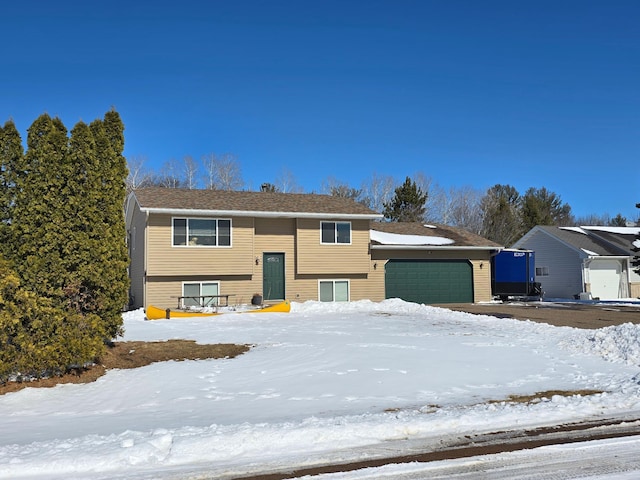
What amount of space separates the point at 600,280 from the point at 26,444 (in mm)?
31685

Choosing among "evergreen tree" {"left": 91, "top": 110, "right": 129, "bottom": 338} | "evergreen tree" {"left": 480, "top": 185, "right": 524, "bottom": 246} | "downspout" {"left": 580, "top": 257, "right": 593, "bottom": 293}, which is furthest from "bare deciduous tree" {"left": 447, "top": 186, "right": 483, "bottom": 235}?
"evergreen tree" {"left": 91, "top": 110, "right": 129, "bottom": 338}

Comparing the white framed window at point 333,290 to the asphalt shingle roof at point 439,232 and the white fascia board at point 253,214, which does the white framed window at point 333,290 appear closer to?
the white fascia board at point 253,214

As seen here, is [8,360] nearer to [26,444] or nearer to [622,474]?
[26,444]

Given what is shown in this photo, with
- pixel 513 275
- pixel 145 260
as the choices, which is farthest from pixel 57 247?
pixel 513 275

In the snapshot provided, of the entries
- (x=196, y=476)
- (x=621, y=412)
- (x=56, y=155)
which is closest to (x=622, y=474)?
(x=621, y=412)

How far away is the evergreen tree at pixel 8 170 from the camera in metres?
8.98

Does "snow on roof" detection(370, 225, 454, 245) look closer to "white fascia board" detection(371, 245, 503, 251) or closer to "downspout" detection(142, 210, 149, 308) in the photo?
"white fascia board" detection(371, 245, 503, 251)

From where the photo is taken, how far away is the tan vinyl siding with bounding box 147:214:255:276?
810 inches

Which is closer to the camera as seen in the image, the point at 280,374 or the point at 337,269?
the point at 280,374

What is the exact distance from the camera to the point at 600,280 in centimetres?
3084

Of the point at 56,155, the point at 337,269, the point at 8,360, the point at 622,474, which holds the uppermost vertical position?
the point at 56,155

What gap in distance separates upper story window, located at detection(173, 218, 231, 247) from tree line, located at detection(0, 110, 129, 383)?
11.0 m

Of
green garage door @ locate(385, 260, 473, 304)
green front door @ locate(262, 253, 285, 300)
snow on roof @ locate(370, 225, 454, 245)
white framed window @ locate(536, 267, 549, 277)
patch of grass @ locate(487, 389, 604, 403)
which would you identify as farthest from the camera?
white framed window @ locate(536, 267, 549, 277)

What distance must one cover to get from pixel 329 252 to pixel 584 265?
16120 millimetres
